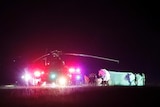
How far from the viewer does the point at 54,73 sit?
36469 millimetres

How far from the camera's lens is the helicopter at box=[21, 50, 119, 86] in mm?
36156

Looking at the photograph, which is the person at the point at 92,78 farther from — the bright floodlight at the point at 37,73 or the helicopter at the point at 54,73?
the bright floodlight at the point at 37,73

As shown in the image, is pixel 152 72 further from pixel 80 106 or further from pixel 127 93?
pixel 80 106

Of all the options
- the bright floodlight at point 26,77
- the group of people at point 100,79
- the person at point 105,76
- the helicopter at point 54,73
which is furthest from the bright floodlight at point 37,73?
the person at point 105,76

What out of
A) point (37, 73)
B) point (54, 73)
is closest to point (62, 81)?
point (54, 73)

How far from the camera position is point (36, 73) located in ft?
125

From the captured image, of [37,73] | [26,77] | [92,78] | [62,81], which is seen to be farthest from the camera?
[92,78]

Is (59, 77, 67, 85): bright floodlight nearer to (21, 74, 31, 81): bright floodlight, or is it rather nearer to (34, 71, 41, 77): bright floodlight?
(34, 71, 41, 77): bright floodlight

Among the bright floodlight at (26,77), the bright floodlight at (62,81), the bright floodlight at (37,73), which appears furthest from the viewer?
the bright floodlight at (26,77)

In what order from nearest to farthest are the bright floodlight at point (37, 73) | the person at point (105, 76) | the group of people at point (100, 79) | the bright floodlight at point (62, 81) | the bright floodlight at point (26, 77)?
the bright floodlight at point (62, 81) < the bright floodlight at point (37, 73) < the group of people at point (100, 79) < the person at point (105, 76) < the bright floodlight at point (26, 77)

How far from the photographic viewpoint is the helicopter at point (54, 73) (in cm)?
3616

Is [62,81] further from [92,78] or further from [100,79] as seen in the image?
[92,78]

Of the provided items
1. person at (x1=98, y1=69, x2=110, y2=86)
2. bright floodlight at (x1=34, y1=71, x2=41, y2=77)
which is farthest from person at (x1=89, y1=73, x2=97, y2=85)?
bright floodlight at (x1=34, y1=71, x2=41, y2=77)

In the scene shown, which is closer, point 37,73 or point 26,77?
point 37,73
